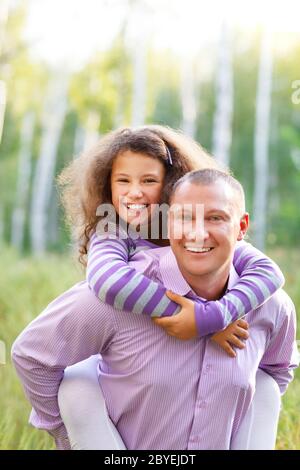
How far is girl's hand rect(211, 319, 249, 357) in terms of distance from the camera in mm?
2053

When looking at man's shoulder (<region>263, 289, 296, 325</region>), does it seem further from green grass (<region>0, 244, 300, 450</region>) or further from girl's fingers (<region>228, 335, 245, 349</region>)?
green grass (<region>0, 244, 300, 450</region>)

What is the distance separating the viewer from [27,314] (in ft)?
20.9

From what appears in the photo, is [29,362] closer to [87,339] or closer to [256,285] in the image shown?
Answer: [87,339]

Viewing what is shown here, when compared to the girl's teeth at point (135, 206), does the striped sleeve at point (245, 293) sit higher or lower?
lower

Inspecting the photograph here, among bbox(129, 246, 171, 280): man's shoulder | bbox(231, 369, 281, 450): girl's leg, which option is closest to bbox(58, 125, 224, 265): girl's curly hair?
bbox(129, 246, 171, 280): man's shoulder

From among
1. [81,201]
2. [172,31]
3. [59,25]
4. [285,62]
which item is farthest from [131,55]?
[81,201]

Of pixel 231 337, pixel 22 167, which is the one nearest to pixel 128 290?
pixel 231 337

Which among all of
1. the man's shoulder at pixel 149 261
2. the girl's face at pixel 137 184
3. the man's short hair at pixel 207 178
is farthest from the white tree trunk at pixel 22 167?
the man's short hair at pixel 207 178

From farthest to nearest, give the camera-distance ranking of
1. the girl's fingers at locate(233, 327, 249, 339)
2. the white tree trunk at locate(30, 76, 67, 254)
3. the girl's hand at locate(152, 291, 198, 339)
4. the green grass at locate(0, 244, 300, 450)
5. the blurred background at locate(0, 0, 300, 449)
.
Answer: the white tree trunk at locate(30, 76, 67, 254)
the blurred background at locate(0, 0, 300, 449)
the green grass at locate(0, 244, 300, 450)
the girl's fingers at locate(233, 327, 249, 339)
the girl's hand at locate(152, 291, 198, 339)

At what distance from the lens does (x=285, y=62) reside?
21.8 meters

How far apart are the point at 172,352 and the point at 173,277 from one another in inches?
8.7

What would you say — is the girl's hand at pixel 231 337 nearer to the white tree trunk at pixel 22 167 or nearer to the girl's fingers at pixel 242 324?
the girl's fingers at pixel 242 324

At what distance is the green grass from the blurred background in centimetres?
1

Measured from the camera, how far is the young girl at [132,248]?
6.54 ft
